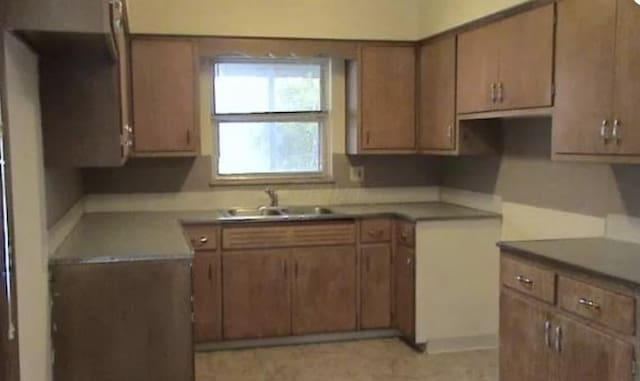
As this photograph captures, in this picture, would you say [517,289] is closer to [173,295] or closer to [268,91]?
[173,295]

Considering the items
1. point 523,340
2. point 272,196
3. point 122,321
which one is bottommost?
point 523,340

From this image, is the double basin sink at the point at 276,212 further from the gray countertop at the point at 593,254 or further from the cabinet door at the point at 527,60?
the gray countertop at the point at 593,254

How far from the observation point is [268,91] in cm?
511

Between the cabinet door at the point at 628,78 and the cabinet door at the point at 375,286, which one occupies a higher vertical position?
the cabinet door at the point at 628,78

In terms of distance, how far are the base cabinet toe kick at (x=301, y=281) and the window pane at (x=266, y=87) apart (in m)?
1.04

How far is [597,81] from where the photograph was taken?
120 inches

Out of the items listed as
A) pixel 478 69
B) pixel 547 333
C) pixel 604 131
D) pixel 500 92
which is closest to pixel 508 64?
pixel 500 92

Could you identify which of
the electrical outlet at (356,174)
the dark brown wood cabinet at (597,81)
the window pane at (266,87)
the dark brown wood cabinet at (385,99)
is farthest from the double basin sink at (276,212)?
the dark brown wood cabinet at (597,81)

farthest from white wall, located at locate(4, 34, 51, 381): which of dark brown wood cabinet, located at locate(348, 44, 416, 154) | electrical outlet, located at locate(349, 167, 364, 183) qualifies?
electrical outlet, located at locate(349, 167, 364, 183)

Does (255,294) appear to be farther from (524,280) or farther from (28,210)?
(28,210)

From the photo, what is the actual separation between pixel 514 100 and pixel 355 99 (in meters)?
1.51

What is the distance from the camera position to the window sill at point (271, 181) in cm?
504

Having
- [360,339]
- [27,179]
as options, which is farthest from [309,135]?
[27,179]

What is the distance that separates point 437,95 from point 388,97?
0.41m
